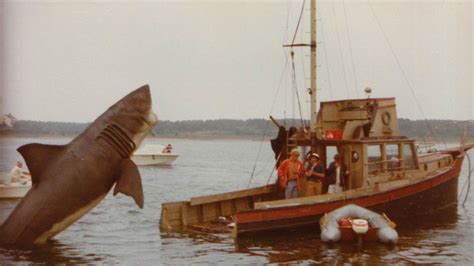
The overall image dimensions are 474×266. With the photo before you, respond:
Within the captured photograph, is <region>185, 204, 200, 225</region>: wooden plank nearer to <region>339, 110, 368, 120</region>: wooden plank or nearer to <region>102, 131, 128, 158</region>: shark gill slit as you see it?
<region>102, 131, 128, 158</region>: shark gill slit

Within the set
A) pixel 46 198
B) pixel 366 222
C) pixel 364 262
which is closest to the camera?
pixel 46 198

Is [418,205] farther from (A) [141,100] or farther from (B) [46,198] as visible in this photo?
(B) [46,198]

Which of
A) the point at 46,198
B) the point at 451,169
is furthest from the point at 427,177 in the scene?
the point at 46,198

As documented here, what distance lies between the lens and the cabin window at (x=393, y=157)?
17.9 meters

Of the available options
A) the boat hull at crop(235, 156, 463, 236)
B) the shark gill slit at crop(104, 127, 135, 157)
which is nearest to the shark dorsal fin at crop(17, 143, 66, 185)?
the shark gill slit at crop(104, 127, 135, 157)

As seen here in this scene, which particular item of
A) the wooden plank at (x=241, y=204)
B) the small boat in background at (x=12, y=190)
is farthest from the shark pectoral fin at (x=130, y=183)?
the small boat in background at (x=12, y=190)

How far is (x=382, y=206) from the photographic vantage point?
16.4 meters

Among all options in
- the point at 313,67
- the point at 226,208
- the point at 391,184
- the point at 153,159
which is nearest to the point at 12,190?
the point at 226,208

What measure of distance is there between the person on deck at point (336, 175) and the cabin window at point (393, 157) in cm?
170

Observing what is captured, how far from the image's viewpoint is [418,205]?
1817 centimetres

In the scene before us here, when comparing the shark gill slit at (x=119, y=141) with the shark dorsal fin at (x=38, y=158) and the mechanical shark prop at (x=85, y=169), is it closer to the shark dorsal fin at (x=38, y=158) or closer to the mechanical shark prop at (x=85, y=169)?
the mechanical shark prop at (x=85, y=169)

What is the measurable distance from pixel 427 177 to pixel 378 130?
7.30 feet

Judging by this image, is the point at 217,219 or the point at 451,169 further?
the point at 451,169

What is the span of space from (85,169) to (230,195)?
590 cm
